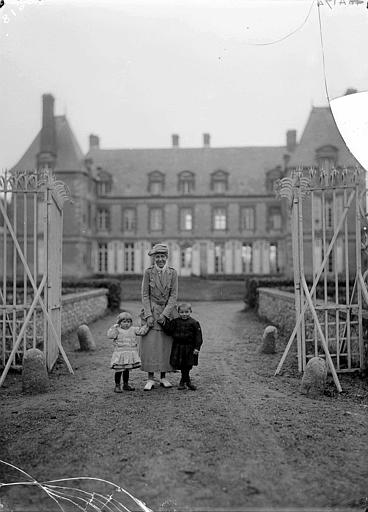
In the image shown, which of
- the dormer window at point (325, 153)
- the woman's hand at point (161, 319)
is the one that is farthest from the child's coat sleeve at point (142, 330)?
the dormer window at point (325, 153)

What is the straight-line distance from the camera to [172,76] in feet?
14.8

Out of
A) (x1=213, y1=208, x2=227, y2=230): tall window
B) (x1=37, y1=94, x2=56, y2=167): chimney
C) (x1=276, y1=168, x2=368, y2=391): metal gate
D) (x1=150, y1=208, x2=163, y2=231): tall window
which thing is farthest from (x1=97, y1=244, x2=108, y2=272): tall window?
(x1=276, y1=168, x2=368, y2=391): metal gate

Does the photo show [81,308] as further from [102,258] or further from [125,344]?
[102,258]

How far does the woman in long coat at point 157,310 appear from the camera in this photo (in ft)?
16.4

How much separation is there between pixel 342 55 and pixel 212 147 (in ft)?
92.5

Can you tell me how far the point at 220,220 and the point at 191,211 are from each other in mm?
1962

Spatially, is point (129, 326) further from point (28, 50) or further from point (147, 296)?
point (28, 50)

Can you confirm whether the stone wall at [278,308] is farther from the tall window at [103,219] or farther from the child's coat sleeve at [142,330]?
the tall window at [103,219]

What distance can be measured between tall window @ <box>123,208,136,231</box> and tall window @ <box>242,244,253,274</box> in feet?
23.7

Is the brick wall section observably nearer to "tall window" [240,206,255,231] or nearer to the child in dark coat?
the child in dark coat

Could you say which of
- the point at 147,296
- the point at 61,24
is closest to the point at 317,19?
the point at 61,24

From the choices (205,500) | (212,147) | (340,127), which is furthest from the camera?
(212,147)

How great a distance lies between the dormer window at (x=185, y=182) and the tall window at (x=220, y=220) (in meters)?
2.21

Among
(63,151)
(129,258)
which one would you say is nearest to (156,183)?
(129,258)
